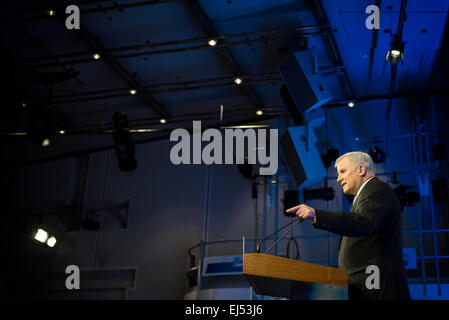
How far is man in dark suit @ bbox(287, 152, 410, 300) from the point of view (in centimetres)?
231

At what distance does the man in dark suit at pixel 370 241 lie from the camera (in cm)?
231

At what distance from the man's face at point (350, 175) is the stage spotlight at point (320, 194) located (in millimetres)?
5312

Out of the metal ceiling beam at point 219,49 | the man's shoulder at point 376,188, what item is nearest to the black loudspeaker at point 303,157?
the metal ceiling beam at point 219,49

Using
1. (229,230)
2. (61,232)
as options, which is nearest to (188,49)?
(229,230)

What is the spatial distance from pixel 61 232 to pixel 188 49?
17.6 feet

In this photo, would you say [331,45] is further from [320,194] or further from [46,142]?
[46,142]

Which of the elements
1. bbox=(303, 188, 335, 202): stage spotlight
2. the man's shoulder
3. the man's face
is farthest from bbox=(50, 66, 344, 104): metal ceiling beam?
the man's shoulder

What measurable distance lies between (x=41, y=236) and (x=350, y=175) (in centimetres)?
600

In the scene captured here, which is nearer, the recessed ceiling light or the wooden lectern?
the wooden lectern

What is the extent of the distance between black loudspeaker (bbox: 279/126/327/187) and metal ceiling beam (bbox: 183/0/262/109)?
5.02 feet

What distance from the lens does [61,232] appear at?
11180 millimetres

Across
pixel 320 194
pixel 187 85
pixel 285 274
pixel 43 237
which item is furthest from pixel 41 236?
pixel 285 274

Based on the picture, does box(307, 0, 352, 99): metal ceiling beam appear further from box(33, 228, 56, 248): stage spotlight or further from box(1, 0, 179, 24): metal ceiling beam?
box(33, 228, 56, 248): stage spotlight

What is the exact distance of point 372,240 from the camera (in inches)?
98.0
